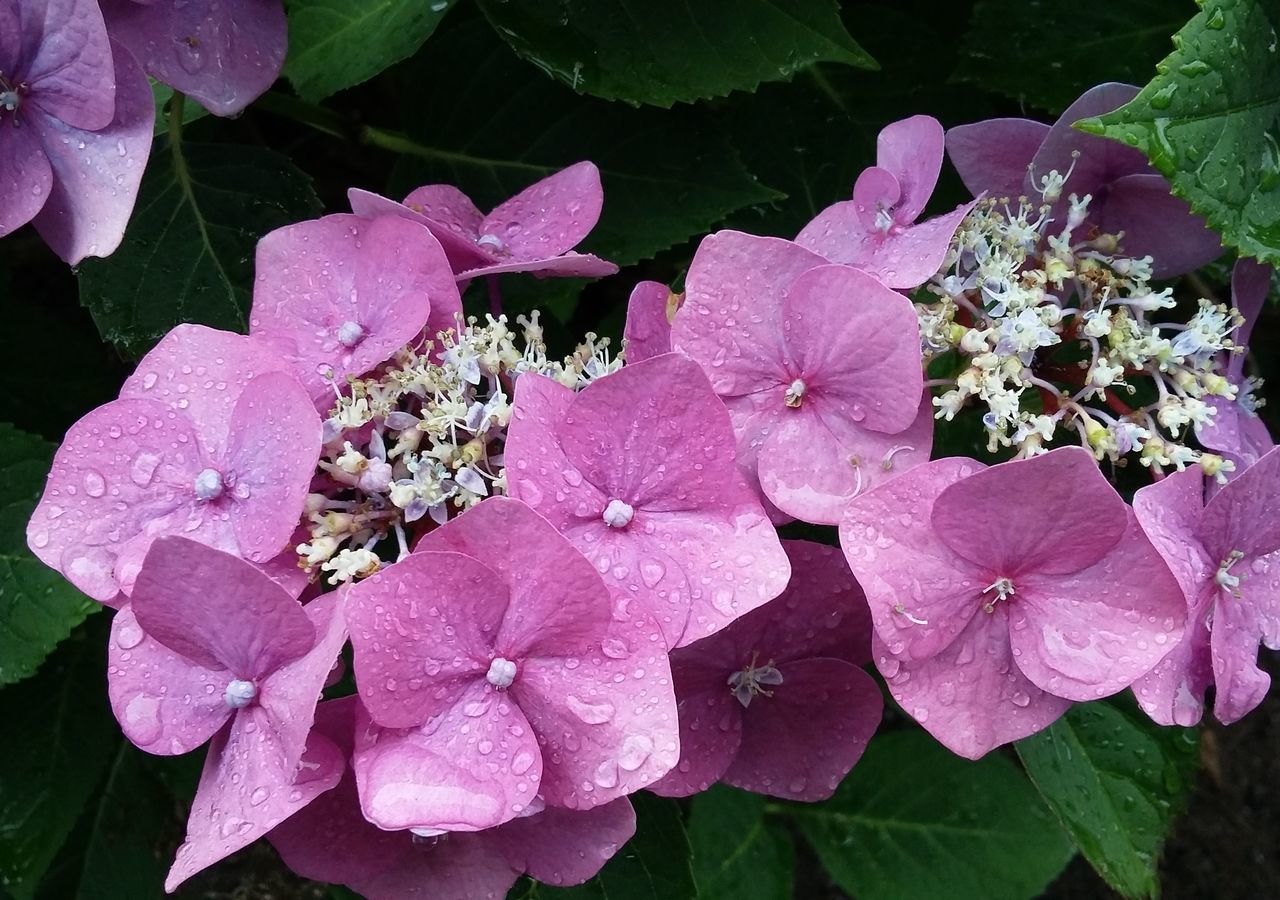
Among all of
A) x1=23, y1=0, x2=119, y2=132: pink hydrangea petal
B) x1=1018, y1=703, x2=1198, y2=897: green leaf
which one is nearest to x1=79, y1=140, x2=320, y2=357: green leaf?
x1=23, y1=0, x2=119, y2=132: pink hydrangea petal

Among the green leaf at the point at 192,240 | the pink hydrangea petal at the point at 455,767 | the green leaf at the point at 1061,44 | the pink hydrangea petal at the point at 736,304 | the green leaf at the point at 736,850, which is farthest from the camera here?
the green leaf at the point at 736,850

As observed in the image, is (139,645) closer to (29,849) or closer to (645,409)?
(645,409)

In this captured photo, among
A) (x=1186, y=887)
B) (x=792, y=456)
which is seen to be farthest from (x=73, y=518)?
(x=1186, y=887)

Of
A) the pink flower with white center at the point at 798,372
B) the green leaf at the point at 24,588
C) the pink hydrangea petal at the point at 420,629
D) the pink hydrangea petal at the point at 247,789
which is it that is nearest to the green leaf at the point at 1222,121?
the pink flower with white center at the point at 798,372

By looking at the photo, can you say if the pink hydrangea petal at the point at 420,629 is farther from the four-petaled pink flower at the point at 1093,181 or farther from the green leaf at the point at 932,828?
the green leaf at the point at 932,828

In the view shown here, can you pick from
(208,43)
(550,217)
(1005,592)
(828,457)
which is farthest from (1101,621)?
(208,43)

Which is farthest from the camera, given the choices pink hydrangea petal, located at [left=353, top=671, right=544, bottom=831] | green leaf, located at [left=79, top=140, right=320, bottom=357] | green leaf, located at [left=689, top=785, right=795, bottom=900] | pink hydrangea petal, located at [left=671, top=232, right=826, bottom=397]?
green leaf, located at [left=689, top=785, right=795, bottom=900]

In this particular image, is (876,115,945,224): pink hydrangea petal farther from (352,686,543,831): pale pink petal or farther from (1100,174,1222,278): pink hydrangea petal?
(352,686,543,831): pale pink petal

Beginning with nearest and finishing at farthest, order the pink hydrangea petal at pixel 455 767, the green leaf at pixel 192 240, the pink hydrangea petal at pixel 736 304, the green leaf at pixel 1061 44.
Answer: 1. the pink hydrangea petal at pixel 455 767
2. the pink hydrangea petal at pixel 736 304
3. the green leaf at pixel 192 240
4. the green leaf at pixel 1061 44
